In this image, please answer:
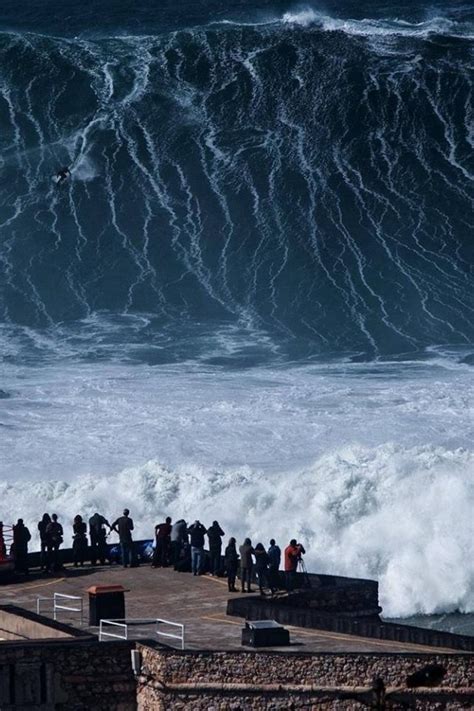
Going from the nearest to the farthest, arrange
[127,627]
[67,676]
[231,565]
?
[67,676]
[127,627]
[231,565]

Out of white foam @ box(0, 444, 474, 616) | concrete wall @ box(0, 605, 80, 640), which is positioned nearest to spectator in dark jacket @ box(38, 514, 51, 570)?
concrete wall @ box(0, 605, 80, 640)

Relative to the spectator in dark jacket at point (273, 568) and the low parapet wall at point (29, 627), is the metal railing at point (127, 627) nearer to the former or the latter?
the low parapet wall at point (29, 627)

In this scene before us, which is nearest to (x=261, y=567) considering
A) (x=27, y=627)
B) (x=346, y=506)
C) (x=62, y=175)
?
(x=27, y=627)

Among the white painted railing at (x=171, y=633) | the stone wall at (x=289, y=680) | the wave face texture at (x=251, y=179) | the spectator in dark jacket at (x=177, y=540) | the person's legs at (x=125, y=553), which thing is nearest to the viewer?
the stone wall at (x=289, y=680)

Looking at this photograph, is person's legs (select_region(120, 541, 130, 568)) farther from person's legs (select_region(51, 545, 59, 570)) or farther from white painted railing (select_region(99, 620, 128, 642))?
white painted railing (select_region(99, 620, 128, 642))

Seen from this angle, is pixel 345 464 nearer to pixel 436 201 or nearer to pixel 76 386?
pixel 76 386

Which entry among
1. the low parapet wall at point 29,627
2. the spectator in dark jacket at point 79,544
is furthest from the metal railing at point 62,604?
the spectator in dark jacket at point 79,544

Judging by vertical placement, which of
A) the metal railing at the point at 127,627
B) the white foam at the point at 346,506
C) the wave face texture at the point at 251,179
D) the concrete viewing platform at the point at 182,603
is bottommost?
the white foam at the point at 346,506

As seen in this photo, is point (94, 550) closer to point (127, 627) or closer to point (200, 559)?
point (200, 559)
